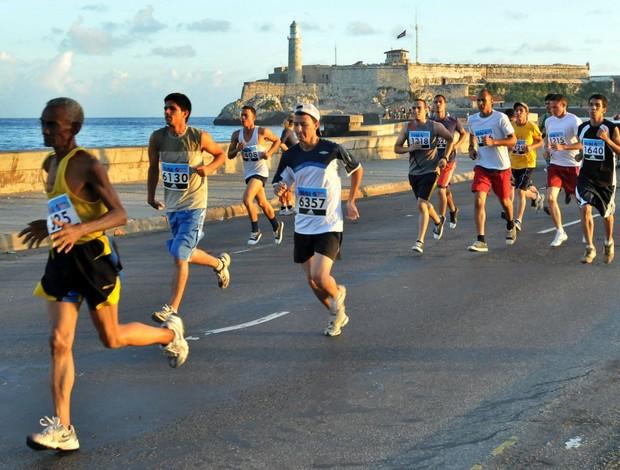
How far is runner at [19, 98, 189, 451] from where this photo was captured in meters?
5.63

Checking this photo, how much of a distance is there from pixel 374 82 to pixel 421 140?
5980 inches

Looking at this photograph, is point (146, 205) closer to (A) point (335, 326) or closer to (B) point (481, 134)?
(B) point (481, 134)

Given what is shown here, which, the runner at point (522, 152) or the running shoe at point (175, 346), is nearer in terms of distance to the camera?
the running shoe at point (175, 346)

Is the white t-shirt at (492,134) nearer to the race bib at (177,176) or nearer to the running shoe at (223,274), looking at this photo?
the running shoe at (223,274)

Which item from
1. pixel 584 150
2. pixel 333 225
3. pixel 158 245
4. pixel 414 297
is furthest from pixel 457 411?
pixel 158 245

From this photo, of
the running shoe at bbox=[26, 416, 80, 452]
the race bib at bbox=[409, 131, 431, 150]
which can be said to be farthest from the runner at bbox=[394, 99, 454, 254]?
the running shoe at bbox=[26, 416, 80, 452]

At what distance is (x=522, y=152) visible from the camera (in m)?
15.9

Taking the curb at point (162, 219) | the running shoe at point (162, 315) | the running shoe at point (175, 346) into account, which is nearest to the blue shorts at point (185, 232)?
the running shoe at point (162, 315)

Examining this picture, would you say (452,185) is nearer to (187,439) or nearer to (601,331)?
(601,331)

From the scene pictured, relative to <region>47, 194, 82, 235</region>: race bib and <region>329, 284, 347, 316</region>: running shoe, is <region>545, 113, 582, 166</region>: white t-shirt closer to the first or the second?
<region>329, 284, 347, 316</region>: running shoe

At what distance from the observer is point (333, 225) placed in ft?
27.6

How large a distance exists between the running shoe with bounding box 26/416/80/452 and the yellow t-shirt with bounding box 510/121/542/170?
11253 millimetres

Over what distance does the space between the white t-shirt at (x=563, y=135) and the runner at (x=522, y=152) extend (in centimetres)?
157

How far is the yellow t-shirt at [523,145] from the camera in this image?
15.8 meters
